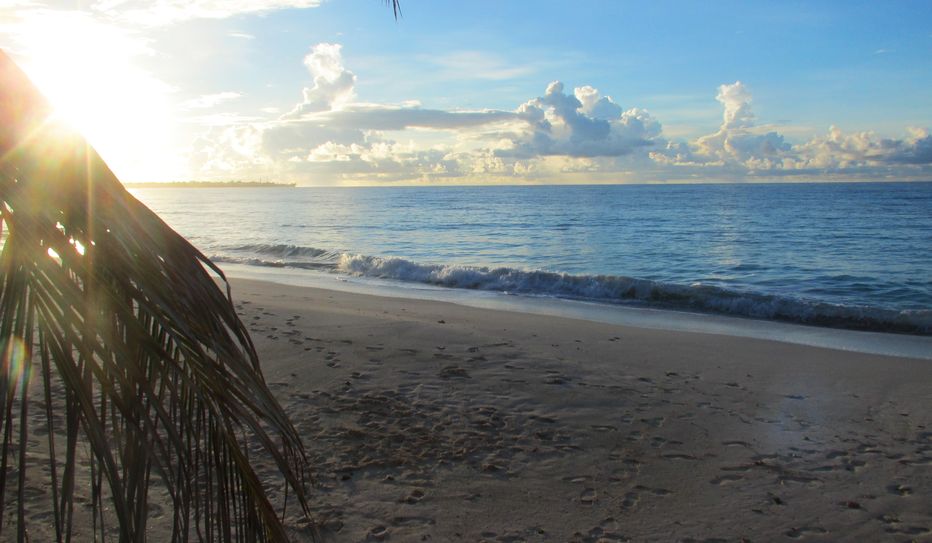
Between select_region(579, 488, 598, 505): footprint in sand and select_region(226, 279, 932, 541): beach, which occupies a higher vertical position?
select_region(226, 279, 932, 541): beach

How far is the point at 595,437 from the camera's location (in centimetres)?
616

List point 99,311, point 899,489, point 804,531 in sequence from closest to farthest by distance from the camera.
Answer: point 99,311
point 804,531
point 899,489

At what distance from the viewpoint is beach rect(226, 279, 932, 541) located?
4762 millimetres

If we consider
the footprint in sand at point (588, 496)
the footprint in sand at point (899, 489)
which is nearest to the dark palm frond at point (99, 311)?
the footprint in sand at point (588, 496)

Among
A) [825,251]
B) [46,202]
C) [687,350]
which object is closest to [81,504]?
[46,202]

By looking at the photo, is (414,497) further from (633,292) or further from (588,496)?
(633,292)

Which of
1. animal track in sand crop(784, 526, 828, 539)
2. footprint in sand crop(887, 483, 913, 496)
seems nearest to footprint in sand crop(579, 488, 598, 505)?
animal track in sand crop(784, 526, 828, 539)

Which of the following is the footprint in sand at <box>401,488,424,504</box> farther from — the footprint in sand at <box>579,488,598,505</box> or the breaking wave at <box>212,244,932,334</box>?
the breaking wave at <box>212,244,932,334</box>

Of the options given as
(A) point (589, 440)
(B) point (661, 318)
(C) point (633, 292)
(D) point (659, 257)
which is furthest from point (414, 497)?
(D) point (659, 257)

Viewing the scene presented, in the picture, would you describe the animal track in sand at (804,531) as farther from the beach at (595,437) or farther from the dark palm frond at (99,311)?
the dark palm frond at (99,311)

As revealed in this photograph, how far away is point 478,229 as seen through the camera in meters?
43.9

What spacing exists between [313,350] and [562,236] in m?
29.9

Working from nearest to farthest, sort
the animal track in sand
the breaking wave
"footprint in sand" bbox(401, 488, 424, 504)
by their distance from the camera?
the animal track in sand
"footprint in sand" bbox(401, 488, 424, 504)
the breaking wave

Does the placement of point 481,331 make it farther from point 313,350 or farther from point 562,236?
point 562,236
